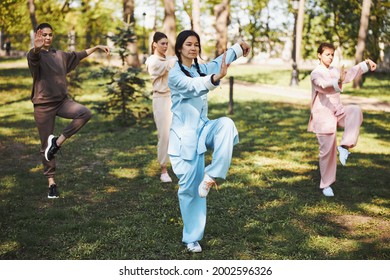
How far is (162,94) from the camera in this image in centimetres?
810

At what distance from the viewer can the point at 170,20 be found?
2034 cm

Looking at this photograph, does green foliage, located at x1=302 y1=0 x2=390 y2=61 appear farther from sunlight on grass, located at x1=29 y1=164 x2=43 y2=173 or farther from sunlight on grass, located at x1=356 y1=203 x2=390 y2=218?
sunlight on grass, located at x1=29 y1=164 x2=43 y2=173

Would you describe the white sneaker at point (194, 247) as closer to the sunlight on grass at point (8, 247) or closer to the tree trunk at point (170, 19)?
the sunlight on grass at point (8, 247)

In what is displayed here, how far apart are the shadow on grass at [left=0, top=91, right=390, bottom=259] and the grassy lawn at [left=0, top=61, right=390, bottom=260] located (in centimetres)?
1

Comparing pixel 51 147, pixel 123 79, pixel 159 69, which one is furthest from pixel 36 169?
pixel 123 79

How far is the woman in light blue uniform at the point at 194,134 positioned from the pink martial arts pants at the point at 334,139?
2737 mm

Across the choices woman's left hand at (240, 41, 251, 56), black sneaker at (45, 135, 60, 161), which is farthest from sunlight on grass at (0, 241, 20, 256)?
woman's left hand at (240, 41, 251, 56)

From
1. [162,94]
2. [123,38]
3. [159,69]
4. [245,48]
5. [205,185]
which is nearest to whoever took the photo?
[205,185]

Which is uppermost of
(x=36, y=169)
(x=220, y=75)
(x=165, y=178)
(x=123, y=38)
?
(x=123, y=38)

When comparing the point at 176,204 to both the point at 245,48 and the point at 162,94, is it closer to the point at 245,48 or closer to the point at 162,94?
the point at 162,94

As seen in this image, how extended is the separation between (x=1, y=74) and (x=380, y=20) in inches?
871

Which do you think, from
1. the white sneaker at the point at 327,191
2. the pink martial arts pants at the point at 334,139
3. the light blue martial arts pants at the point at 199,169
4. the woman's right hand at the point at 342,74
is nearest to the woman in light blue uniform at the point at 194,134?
the light blue martial arts pants at the point at 199,169

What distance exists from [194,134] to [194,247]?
1.27 m
